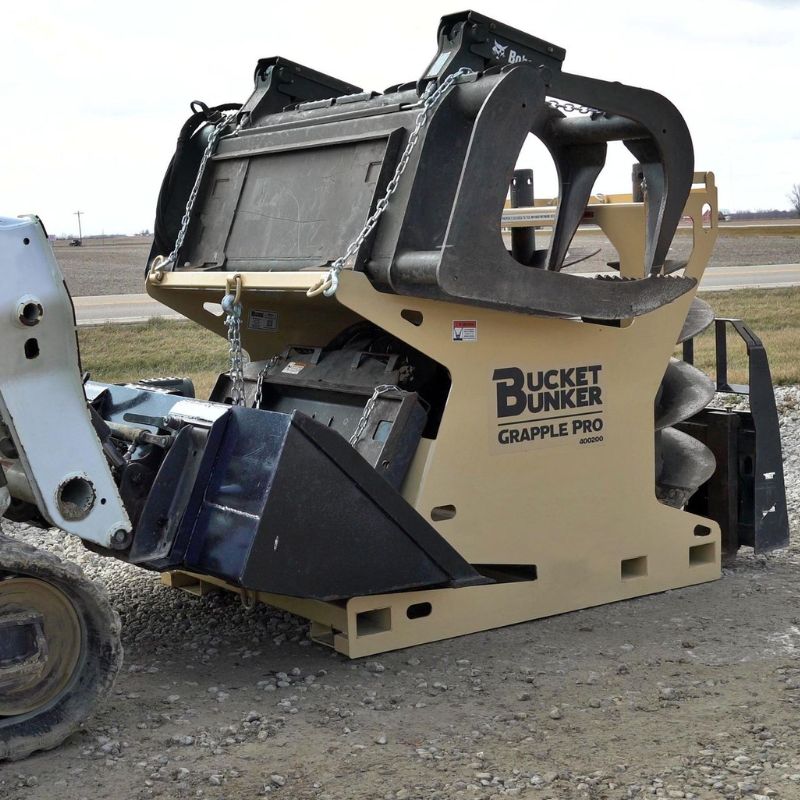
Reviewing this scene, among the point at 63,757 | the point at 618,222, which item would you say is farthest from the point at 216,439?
the point at 618,222

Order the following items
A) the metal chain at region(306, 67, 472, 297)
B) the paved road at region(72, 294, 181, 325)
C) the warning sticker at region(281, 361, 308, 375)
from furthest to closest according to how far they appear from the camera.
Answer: the paved road at region(72, 294, 181, 325) < the warning sticker at region(281, 361, 308, 375) < the metal chain at region(306, 67, 472, 297)

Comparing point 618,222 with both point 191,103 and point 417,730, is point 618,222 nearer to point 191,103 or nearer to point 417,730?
point 191,103

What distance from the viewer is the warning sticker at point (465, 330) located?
5.28 metres

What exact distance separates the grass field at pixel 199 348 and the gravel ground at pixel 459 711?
20.8 ft

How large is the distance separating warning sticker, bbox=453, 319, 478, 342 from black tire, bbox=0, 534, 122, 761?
1835 millimetres

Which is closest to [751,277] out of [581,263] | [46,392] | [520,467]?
[581,263]

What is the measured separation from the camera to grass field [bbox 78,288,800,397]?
1323cm

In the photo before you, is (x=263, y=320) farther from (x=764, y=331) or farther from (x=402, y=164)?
(x=764, y=331)

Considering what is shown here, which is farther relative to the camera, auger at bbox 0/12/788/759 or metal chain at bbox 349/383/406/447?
metal chain at bbox 349/383/406/447

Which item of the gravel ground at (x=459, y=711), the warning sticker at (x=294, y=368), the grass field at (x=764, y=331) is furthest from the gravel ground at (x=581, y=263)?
the gravel ground at (x=459, y=711)

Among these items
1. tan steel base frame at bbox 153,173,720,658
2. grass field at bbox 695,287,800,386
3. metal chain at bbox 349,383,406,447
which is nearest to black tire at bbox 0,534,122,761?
tan steel base frame at bbox 153,173,720,658

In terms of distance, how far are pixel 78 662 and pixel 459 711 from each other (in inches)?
55.0

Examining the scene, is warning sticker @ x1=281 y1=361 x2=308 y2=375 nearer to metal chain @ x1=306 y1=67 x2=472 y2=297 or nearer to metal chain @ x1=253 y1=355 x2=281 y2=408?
metal chain @ x1=253 y1=355 x2=281 y2=408

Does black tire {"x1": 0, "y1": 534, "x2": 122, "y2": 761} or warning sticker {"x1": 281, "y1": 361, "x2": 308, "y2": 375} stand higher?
warning sticker {"x1": 281, "y1": 361, "x2": 308, "y2": 375}
